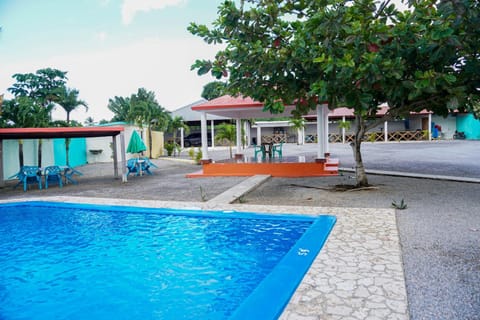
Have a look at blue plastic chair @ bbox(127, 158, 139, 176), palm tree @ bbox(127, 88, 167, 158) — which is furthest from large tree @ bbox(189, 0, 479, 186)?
palm tree @ bbox(127, 88, 167, 158)

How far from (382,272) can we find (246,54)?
5276 millimetres

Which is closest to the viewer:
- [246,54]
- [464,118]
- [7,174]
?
[246,54]

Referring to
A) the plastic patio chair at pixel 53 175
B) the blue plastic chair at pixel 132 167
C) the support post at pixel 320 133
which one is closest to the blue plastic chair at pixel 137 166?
the blue plastic chair at pixel 132 167

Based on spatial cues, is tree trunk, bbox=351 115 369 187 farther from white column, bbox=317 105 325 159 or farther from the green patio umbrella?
the green patio umbrella

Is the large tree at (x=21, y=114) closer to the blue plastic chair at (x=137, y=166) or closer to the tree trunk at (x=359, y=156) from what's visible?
the blue plastic chair at (x=137, y=166)

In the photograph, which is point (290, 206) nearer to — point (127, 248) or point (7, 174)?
point (127, 248)

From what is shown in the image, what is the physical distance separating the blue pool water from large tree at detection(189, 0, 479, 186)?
9.03 feet

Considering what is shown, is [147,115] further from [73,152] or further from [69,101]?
[73,152]

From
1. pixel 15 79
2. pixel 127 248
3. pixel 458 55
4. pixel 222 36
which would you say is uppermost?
pixel 15 79

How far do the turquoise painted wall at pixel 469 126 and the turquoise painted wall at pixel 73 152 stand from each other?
31946 mm

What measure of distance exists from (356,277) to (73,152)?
2031 centimetres

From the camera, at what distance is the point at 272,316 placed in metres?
2.99

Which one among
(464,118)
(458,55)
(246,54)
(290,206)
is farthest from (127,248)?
(464,118)

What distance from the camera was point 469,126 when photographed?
33156 mm
